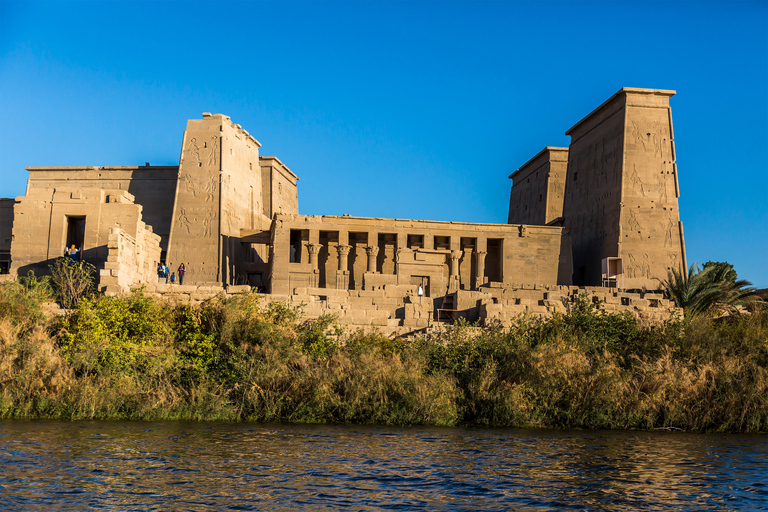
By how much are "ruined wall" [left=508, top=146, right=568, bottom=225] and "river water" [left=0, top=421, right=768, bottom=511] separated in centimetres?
2514

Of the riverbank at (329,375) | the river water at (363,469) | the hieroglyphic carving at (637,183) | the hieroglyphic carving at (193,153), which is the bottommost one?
the river water at (363,469)

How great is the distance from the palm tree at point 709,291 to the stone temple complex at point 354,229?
111 inches

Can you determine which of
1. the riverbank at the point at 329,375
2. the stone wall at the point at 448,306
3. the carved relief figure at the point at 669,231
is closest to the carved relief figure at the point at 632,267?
the carved relief figure at the point at 669,231

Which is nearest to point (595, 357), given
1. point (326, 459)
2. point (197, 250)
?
point (326, 459)

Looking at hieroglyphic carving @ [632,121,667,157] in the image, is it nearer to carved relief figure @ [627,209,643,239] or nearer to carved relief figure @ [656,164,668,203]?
carved relief figure @ [656,164,668,203]

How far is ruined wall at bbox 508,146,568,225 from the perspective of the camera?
38.5 m

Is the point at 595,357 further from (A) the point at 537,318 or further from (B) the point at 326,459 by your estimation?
(B) the point at 326,459

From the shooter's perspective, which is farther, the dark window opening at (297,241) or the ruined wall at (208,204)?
the dark window opening at (297,241)

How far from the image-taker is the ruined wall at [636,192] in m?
28.8

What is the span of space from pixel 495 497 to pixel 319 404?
21.7ft

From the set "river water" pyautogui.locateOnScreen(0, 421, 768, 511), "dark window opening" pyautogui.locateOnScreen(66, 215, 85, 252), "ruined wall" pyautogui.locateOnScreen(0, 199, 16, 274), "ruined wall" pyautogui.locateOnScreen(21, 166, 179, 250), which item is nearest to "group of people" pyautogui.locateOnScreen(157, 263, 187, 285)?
"dark window opening" pyautogui.locateOnScreen(66, 215, 85, 252)

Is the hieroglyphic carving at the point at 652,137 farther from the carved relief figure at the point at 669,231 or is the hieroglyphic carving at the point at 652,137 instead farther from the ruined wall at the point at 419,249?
the ruined wall at the point at 419,249

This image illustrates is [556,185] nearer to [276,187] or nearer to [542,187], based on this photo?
[542,187]

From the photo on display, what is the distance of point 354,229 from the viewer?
31.1m
